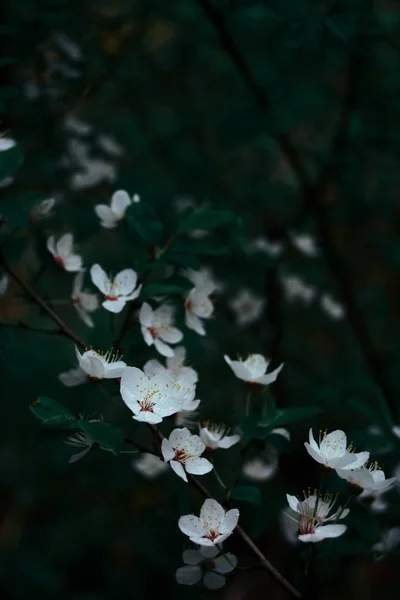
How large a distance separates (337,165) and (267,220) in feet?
1.28

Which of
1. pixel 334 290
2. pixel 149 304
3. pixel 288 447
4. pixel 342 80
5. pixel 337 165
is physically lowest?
pixel 334 290

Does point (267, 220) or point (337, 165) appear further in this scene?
point (267, 220)

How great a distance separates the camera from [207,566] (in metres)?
0.88

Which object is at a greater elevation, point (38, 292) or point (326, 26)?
point (326, 26)

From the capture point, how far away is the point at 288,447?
1.00 meters

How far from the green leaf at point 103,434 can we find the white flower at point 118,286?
0.25 metres

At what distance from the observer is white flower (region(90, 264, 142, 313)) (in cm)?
100

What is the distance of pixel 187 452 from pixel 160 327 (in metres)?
0.27

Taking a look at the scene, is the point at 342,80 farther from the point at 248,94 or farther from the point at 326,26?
the point at 326,26

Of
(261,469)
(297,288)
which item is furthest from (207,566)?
(297,288)

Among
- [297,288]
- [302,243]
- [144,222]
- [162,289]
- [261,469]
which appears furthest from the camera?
[297,288]

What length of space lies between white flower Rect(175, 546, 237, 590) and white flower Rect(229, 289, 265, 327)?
110 cm

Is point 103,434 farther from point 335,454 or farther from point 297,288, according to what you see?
point 297,288

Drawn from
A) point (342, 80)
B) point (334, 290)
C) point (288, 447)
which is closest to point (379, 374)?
point (334, 290)
